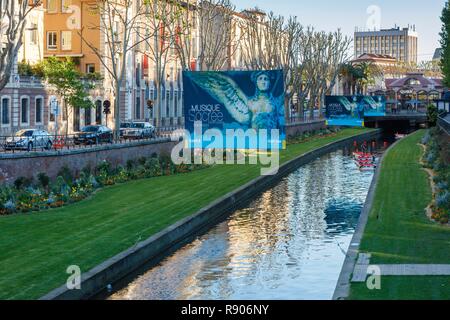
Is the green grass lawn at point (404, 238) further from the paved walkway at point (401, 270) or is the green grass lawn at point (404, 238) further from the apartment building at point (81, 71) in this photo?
the apartment building at point (81, 71)

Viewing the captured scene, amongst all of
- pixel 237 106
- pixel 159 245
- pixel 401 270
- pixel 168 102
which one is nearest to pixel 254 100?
pixel 237 106

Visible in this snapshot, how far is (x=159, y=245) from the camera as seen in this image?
1281 inches

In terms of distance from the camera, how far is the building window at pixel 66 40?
328ft

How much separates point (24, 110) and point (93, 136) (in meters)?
16.3

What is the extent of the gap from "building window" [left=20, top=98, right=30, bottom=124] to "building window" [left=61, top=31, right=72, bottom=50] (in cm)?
2151

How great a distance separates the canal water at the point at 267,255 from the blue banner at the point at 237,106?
13.1 feet

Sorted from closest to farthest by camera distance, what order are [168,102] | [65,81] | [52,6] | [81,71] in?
[65,81]
[52,6]
[81,71]
[168,102]

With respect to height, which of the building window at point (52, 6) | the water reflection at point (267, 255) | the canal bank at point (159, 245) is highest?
the building window at point (52, 6)

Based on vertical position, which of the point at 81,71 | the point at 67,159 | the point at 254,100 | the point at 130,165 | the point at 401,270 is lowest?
the point at 401,270

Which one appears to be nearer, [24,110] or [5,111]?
[5,111]

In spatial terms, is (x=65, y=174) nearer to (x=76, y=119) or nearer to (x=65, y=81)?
(x=65, y=81)

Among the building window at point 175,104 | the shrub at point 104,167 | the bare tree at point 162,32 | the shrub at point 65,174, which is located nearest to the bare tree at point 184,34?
the bare tree at point 162,32
